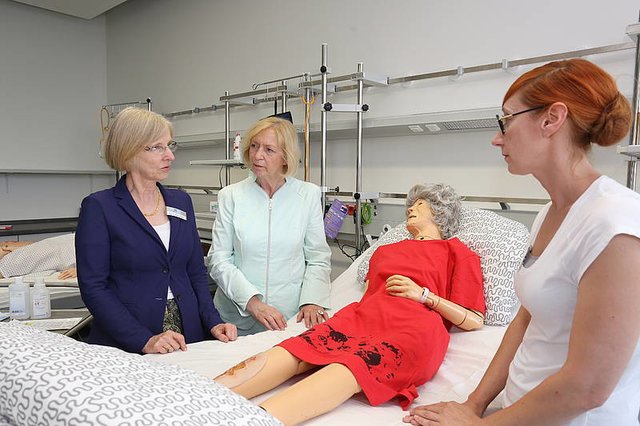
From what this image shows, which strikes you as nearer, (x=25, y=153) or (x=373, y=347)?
(x=373, y=347)

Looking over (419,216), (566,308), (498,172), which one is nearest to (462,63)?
(498,172)

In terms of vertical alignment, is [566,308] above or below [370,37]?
below

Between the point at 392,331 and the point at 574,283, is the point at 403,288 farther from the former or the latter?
the point at 574,283

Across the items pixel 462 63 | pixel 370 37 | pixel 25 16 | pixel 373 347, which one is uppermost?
pixel 25 16

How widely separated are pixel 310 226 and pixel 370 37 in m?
1.51

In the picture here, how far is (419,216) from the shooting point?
2035mm

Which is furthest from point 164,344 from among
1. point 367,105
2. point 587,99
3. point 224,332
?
point 367,105

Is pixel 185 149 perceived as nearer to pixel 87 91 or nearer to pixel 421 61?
pixel 87 91

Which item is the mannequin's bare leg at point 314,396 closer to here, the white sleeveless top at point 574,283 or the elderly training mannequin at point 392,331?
the elderly training mannequin at point 392,331

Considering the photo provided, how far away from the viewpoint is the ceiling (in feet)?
15.3

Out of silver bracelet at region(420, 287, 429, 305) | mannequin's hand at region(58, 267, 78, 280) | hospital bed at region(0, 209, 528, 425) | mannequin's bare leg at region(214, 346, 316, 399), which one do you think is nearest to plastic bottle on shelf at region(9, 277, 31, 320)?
mannequin's hand at region(58, 267, 78, 280)

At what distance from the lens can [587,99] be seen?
0.92 meters

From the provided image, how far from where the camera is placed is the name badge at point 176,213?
1845 millimetres

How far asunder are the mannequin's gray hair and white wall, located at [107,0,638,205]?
645mm
